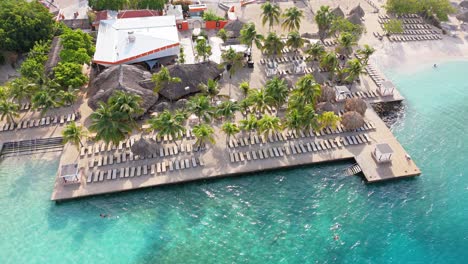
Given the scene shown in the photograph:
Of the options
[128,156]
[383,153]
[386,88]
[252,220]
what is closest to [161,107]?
[128,156]

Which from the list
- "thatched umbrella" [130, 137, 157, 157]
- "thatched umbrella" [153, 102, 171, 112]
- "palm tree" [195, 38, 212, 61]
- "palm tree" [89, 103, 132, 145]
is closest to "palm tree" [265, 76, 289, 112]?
"thatched umbrella" [153, 102, 171, 112]

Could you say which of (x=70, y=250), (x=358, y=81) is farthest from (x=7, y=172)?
(x=358, y=81)

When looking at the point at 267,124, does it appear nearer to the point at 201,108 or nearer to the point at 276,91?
the point at 276,91

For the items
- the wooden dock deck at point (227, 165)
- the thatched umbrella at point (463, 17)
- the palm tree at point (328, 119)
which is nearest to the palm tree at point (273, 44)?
the palm tree at point (328, 119)

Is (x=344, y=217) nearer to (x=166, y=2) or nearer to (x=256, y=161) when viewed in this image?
(x=256, y=161)

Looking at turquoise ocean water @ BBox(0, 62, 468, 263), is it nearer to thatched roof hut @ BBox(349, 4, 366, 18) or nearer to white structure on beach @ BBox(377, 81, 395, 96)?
white structure on beach @ BBox(377, 81, 395, 96)
